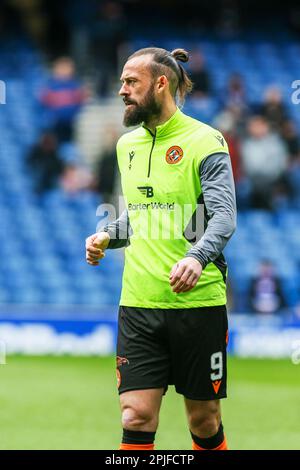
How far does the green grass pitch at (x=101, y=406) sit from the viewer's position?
807cm

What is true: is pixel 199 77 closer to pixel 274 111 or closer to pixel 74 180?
pixel 274 111

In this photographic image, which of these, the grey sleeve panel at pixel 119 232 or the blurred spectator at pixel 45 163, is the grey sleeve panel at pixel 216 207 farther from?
the blurred spectator at pixel 45 163

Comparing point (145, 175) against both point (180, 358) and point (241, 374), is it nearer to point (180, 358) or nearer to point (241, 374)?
point (180, 358)

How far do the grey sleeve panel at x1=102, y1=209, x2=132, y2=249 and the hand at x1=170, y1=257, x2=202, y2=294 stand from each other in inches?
33.9

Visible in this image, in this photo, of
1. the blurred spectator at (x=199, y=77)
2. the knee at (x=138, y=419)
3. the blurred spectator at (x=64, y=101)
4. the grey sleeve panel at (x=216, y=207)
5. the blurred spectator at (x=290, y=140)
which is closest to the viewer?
the grey sleeve panel at (x=216, y=207)

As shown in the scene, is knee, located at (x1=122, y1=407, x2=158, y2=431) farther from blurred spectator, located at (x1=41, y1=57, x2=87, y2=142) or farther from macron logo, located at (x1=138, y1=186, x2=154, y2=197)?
blurred spectator, located at (x1=41, y1=57, x2=87, y2=142)

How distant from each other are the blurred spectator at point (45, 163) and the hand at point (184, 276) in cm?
1193

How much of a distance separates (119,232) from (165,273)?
18.1 inches

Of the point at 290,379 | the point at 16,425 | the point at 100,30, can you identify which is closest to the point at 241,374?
the point at 290,379

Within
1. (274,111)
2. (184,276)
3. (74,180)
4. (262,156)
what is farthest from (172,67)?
(74,180)

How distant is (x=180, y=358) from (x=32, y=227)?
11.6 metres

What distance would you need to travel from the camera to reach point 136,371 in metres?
5.57

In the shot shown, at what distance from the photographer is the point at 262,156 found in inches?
625

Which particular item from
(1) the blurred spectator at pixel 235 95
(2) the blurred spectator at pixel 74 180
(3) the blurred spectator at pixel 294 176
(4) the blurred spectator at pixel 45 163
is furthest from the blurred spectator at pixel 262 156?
(4) the blurred spectator at pixel 45 163
